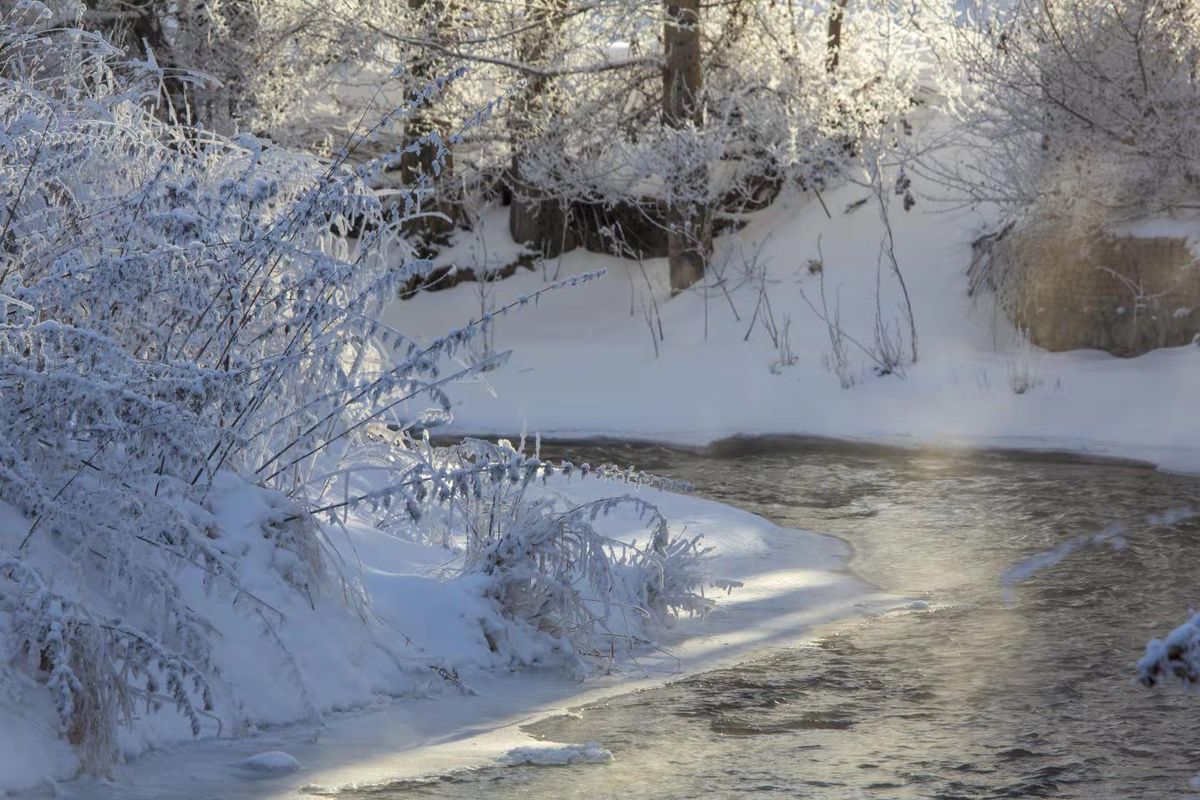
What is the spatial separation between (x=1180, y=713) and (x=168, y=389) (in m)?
3.28

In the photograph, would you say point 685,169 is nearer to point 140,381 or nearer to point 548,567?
point 548,567

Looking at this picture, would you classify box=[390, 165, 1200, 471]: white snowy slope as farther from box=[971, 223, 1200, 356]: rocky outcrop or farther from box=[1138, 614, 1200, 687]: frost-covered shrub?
box=[1138, 614, 1200, 687]: frost-covered shrub

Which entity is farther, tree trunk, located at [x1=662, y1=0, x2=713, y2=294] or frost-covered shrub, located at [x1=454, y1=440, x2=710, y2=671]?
tree trunk, located at [x1=662, y1=0, x2=713, y2=294]

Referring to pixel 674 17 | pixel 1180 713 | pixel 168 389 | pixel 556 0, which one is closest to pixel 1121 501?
pixel 1180 713

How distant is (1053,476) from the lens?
9.98m

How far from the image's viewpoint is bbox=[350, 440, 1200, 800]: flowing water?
427 cm

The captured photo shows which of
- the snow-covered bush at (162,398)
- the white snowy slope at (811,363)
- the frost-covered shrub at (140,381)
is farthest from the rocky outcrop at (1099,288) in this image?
the frost-covered shrub at (140,381)

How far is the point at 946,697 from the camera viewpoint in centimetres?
514

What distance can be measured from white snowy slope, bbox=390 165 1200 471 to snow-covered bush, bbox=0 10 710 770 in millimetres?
4180

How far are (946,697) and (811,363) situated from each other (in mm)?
9043

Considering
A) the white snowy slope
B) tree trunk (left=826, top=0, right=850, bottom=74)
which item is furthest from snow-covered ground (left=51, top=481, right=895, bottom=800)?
tree trunk (left=826, top=0, right=850, bottom=74)

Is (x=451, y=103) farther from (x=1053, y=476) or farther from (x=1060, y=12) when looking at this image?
(x=1053, y=476)

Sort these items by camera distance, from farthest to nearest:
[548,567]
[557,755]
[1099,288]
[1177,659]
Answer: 1. [1099,288]
2. [548,567]
3. [557,755]
4. [1177,659]

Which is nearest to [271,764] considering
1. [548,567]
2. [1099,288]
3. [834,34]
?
[548,567]
